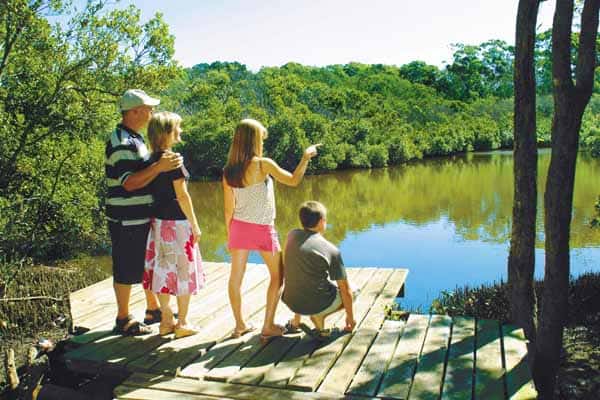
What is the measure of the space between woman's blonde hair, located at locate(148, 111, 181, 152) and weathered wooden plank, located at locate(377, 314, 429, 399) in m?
2.02

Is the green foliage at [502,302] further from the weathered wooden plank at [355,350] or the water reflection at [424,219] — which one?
the weathered wooden plank at [355,350]

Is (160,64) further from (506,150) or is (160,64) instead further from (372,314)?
(506,150)

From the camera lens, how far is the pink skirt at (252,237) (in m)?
3.90

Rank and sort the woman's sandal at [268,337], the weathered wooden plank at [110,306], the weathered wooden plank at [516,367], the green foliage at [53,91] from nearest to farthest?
the weathered wooden plank at [516,367] → the woman's sandal at [268,337] → the weathered wooden plank at [110,306] → the green foliage at [53,91]

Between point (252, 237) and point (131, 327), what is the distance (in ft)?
3.78

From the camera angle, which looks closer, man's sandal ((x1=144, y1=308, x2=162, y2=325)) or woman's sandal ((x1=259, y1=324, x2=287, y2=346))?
woman's sandal ((x1=259, y1=324, x2=287, y2=346))

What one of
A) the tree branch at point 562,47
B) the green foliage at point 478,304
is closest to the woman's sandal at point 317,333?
the tree branch at point 562,47

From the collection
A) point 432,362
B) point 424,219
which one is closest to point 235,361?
point 432,362

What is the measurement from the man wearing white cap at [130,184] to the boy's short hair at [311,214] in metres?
0.88

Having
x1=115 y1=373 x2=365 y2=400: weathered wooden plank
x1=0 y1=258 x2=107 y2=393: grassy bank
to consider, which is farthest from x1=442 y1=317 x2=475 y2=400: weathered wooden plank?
x1=0 y1=258 x2=107 y2=393: grassy bank

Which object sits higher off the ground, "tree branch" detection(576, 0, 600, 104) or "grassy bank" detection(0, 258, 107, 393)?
"tree branch" detection(576, 0, 600, 104)

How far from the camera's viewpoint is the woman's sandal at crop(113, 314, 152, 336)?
4.16m

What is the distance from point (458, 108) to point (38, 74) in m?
43.7

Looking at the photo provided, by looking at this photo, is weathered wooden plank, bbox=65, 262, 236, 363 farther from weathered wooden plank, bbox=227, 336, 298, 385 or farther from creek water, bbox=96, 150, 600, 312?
creek water, bbox=96, 150, 600, 312
